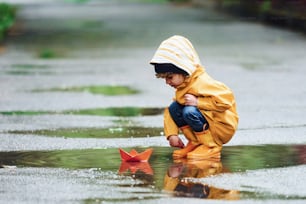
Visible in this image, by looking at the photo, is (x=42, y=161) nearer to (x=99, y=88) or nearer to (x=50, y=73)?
(x=99, y=88)

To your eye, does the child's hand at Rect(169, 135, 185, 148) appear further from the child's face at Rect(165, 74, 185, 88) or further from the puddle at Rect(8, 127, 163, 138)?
the puddle at Rect(8, 127, 163, 138)

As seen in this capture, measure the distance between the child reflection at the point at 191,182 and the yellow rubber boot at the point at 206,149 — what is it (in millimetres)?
100

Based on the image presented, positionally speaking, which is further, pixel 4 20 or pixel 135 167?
pixel 4 20

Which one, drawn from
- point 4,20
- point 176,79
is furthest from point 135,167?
point 4,20

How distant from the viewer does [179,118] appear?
7.87m

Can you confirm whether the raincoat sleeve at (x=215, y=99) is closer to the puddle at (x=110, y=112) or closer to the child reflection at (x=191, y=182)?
the child reflection at (x=191, y=182)

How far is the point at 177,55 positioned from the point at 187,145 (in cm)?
71

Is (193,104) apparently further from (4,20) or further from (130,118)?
(4,20)

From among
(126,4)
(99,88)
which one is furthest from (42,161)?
(126,4)

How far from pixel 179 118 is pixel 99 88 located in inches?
209

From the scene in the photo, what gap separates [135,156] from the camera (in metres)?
7.64

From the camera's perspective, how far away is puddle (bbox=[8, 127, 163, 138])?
30.1 ft

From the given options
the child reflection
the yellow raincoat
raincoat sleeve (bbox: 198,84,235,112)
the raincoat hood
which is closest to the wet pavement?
the child reflection

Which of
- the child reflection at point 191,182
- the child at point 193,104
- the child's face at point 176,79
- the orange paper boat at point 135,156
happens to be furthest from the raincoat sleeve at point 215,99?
the orange paper boat at point 135,156
